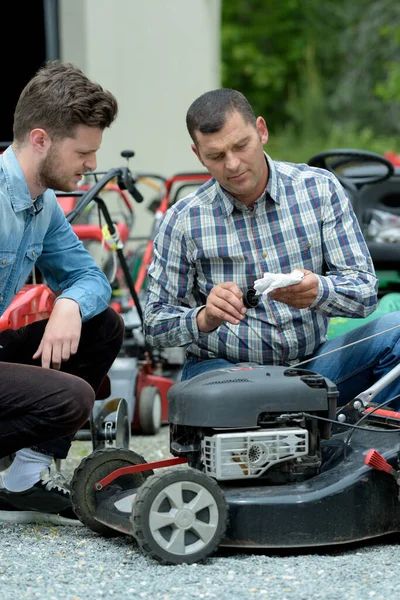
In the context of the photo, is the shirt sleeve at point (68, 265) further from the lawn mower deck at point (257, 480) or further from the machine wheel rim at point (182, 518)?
the machine wheel rim at point (182, 518)

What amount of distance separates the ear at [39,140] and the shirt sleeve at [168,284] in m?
0.44

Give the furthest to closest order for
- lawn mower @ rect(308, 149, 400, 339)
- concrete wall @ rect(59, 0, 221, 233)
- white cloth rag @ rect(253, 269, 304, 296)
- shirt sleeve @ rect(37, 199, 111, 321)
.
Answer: concrete wall @ rect(59, 0, 221, 233)
lawn mower @ rect(308, 149, 400, 339)
shirt sleeve @ rect(37, 199, 111, 321)
white cloth rag @ rect(253, 269, 304, 296)

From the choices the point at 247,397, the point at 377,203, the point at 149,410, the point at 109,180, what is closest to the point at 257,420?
the point at 247,397

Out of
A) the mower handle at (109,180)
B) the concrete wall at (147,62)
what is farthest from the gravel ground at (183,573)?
the concrete wall at (147,62)

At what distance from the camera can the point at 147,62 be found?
938cm

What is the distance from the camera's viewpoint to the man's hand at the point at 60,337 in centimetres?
300

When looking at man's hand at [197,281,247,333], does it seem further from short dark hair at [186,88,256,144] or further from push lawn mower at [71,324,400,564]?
short dark hair at [186,88,256,144]

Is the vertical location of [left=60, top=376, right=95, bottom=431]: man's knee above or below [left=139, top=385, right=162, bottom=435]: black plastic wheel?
above

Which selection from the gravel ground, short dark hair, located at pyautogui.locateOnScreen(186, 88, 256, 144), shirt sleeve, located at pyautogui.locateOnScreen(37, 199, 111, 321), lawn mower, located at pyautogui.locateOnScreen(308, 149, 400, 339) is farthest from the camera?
lawn mower, located at pyautogui.locateOnScreen(308, 149, 400, 339)

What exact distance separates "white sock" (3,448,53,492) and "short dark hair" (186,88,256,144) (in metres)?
1.02

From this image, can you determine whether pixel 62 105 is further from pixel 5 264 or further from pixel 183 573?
pixel 183 573

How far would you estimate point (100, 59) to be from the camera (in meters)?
8.74

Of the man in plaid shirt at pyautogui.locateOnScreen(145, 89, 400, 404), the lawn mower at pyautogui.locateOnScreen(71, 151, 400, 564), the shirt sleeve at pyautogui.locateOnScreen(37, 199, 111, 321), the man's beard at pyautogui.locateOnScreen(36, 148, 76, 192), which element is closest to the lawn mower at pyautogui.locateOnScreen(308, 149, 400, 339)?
the man in plaid shirt at pyautogui.locateOnScreen(145, 89, 400, 404)

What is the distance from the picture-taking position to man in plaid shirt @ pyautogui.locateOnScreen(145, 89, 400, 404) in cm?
307
